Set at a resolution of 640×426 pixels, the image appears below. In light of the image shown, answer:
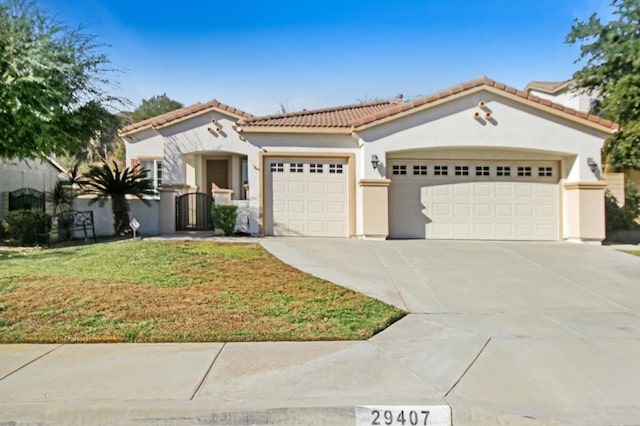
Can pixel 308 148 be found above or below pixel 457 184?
above

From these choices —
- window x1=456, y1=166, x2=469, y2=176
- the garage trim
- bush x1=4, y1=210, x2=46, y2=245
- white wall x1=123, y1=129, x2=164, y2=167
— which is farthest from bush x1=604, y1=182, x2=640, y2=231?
bush x1=4, y1=210, x2=46, y2=245

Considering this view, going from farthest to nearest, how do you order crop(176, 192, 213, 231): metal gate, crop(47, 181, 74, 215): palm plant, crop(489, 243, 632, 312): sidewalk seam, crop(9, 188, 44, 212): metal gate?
crop(176, 192, 213, 231): metal gate → crop(47, 181, 74, 215): palm plant → crop(9, 188, 44, 212): metal gate → crop(489, 243, 632, 312): sidewalk seam

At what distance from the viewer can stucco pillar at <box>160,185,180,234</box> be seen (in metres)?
14.7

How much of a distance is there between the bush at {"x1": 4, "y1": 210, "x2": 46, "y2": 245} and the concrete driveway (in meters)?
7.56

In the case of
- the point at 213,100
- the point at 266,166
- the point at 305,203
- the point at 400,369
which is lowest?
the point at 400,369

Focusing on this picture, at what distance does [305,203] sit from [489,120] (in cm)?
659

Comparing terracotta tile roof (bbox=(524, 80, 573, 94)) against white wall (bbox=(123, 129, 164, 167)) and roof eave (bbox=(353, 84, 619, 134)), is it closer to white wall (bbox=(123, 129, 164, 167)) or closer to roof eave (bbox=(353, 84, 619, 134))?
roof eave (bbox=(353, 84, 619, 134))

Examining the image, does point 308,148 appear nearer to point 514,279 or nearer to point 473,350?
point 514,279

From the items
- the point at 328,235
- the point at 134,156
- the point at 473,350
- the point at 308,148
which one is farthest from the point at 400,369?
the point at 134,156

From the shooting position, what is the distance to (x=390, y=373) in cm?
446

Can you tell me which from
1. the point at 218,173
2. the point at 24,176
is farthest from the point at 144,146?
the point at 24,176

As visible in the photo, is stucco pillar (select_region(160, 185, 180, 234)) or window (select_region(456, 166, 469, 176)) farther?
stucco pillar (select_region(160, 185, 180, 234))

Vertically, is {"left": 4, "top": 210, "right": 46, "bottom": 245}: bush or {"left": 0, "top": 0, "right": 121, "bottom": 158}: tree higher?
{"left": 0, "top": 0, "right": 121, "bottom": 158}: tree

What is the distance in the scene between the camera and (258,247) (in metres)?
11.4
